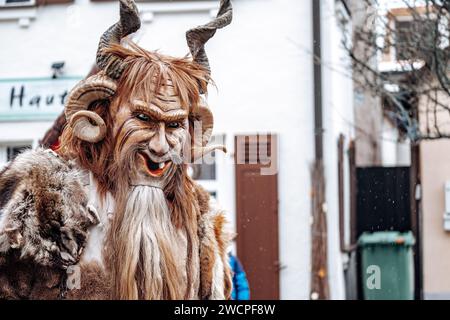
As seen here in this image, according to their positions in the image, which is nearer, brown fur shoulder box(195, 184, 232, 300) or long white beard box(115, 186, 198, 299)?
long white beard box(115, 186, 198, 299)

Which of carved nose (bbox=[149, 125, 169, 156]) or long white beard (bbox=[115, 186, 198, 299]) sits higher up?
carved nose (bbox=[149, 125, 169, 156])

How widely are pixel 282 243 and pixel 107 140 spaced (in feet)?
9.04

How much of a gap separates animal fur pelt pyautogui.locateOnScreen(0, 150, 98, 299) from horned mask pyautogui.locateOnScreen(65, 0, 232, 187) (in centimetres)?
10

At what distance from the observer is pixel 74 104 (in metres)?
1.91

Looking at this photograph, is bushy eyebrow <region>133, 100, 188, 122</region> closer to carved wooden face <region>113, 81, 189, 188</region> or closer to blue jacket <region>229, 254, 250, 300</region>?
carved wooden face <region>113, 81, 189, 188</region>

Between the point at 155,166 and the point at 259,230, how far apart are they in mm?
2628

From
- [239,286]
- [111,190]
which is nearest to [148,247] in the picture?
[111,190]

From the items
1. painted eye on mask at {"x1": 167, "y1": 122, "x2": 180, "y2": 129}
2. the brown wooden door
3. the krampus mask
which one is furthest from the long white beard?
the brown wooden door

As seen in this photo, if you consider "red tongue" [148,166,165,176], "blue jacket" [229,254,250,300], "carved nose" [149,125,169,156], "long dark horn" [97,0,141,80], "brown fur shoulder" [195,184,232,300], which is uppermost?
"long dark horn" [97,0,141,80]

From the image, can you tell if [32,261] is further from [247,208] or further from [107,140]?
[247,208]

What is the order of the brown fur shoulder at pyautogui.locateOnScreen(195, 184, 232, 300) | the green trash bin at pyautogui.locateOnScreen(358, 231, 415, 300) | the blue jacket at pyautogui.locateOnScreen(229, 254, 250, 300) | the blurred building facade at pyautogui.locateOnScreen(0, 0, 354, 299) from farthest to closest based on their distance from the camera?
the green trash bin at pyautogui.locateOnScreen(358, 231, 415, 300) → the blurred building facade at pyautogui.locateOnScreen(0, 0, 354, 299) → the blue jacket at pyautogui.locateOnScreen(229, 254, 250, 300) → the brown fur shoulder at pyautogui.locateOnScreen(195, 184, 232, 300)

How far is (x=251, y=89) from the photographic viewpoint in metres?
4.20

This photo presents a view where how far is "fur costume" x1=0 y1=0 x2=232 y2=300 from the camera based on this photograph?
6.10 feet
